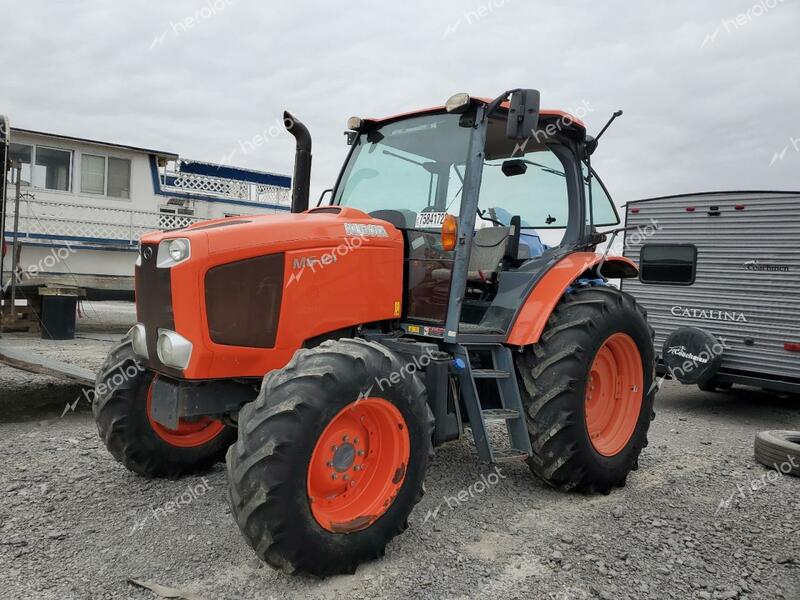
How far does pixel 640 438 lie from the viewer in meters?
4.53

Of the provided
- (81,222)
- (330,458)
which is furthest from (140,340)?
(81,222)

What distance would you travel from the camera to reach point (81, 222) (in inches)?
523

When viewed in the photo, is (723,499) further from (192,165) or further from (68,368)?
(192,165)

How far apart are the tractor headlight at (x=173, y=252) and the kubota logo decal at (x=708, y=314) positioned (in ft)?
20.2

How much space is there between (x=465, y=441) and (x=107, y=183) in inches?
480

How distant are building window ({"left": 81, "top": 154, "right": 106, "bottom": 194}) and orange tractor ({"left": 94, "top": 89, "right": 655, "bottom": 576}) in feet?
38.2

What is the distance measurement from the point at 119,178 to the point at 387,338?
42.1 ft

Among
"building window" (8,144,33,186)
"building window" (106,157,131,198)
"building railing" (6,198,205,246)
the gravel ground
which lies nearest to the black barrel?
"building railing" (6,198,205,246)

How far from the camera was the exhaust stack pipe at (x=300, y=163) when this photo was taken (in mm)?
3847

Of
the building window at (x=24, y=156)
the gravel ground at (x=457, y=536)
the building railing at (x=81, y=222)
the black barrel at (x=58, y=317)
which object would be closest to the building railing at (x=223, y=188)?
the building railing at (x=81, y=222)

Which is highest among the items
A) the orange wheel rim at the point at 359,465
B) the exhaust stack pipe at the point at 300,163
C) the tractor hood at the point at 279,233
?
the exhaust stack pipe at the point at 300,163

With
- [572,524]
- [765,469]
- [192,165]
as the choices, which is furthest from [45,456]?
[192,165]

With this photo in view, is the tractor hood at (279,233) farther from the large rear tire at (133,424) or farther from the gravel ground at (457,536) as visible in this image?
the gravel ground at (457,536)

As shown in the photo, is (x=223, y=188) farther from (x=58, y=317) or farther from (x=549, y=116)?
(x=549, y=116)
